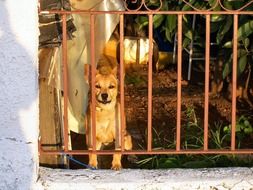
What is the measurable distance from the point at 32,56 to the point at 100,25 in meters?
1.79

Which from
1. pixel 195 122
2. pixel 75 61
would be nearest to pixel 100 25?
pixel 75 61

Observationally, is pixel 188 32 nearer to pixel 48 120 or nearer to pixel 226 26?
pixel 226 26

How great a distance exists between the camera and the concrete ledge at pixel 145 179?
4.64m

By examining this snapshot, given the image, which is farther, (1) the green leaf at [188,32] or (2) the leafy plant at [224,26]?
(1) the green leaf at [188,32]

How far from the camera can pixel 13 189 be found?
4.59m

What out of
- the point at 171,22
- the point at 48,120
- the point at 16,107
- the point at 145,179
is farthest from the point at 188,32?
the point at 16,107

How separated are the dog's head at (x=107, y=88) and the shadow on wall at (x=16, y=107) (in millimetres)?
1905

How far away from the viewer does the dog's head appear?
6406 millimetres

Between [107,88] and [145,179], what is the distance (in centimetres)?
189

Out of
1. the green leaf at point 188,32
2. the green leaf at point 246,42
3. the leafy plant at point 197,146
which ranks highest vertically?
the green leaf at point 188,32

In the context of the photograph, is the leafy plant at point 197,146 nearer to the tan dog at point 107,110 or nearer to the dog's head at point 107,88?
the tan dog at point 107,110

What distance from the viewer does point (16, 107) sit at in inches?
178

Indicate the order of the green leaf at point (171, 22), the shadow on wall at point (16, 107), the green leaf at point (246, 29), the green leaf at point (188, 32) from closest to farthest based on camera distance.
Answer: the shadow on wall at point (16, 107), the green leaf at point (246, 29), the green leaf at point (171, 22), the green leaf at point (188, 32)

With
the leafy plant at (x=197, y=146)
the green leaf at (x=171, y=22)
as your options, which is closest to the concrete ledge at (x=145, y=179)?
the leafy plant at (x=197, y=146)
